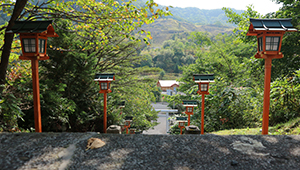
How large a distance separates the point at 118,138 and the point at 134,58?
679cm

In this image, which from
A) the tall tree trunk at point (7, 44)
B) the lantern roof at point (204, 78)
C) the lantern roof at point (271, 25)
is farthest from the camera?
the lantern roof at point (204, 78)

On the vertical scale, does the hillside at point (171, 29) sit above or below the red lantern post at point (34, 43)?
above

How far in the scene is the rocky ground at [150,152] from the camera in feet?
6.25

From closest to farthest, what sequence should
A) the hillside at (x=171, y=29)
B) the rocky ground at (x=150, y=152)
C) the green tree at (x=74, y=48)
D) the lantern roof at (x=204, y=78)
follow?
the rocky ground at (x=150, y=152) → the green tree at (x=74, y=48) → the lantern roof at (x=204, y=78) → the hillside at (x=171, y=29)

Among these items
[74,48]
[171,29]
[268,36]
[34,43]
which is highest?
[171,29]

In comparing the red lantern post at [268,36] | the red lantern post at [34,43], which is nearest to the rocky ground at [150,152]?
the red lantern post at [34,43]

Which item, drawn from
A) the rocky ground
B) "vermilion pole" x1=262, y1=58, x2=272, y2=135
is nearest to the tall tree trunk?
the rocky ground

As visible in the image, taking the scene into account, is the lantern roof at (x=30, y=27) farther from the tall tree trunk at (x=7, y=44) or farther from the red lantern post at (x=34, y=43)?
the tall tree trunk at (x=7, y=44)

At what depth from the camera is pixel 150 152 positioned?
2.16 m

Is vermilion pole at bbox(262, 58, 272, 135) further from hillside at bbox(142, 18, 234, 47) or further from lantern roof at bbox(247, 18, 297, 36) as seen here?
hillside at bbox(142, 18, 234, 47)

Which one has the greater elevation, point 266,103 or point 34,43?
point 34,43

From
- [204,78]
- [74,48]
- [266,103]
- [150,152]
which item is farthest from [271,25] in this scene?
[74,48]

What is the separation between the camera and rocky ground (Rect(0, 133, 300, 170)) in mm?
1906

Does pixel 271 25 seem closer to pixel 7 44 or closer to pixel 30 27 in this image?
pixel 30 27
